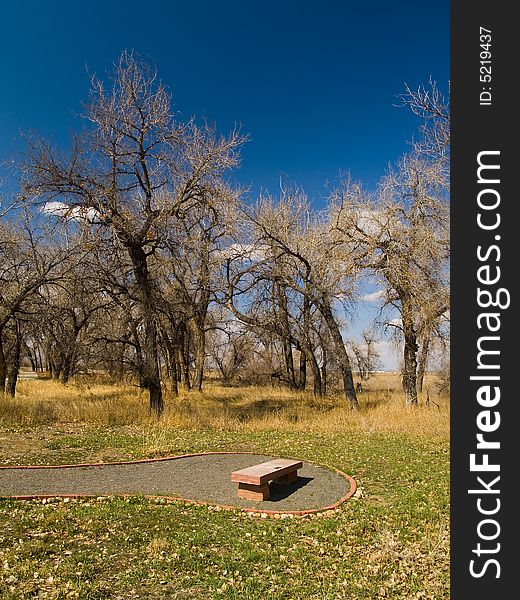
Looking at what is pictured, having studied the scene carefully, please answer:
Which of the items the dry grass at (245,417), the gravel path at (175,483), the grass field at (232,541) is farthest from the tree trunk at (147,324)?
the gravel path at (175,483)

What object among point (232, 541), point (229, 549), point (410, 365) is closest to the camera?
point (229, 549)

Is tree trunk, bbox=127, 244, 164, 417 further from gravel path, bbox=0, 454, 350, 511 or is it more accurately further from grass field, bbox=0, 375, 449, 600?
gravel path, bbox=0, 454, 350, 511

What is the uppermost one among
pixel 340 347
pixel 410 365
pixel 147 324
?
pixel 147 324

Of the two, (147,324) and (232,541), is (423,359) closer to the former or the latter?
(147,324)

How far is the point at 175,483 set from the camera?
26.6ft

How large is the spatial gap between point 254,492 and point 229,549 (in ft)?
6.75

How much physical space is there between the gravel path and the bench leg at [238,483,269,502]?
3.4 inches

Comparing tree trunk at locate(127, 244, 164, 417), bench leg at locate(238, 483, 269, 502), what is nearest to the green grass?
bench leg at locate(238, 483, 269, 502)

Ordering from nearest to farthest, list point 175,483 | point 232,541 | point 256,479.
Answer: point 232,541
point 256,479
point 175,483

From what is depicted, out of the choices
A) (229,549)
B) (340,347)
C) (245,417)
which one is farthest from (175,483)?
(340,347)

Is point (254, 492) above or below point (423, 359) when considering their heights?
below

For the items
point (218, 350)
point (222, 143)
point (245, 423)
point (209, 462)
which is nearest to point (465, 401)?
point (209, 462)

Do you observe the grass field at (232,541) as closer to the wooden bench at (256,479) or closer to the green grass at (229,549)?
the green grass at (229,549)

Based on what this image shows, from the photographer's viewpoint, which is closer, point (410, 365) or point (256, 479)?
point (256, 479)
